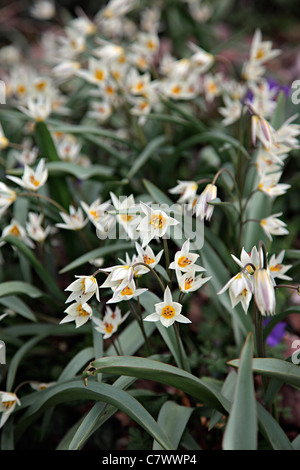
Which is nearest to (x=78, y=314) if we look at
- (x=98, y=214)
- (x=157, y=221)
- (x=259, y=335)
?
(x=157, y=221)

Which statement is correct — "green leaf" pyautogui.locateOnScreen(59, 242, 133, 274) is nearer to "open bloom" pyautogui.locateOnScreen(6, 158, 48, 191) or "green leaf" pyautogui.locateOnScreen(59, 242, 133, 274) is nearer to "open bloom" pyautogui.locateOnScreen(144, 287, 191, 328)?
"open bloom" pyautogui.locateOnScreen(6, 158, 48, 191)

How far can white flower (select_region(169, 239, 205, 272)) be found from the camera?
4.17 ft

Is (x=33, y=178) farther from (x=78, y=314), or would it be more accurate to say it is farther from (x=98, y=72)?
(x=98, y=72)

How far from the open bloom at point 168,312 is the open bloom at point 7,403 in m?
0.56

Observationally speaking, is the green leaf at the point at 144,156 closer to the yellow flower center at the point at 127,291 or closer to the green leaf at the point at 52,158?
the green leaf at the point at 52,158

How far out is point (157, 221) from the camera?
1293 millimetres

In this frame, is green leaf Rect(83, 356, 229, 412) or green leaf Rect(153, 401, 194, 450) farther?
green leaf Rect(153, 401, 194, 450)

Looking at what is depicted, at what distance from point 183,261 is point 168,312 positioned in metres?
0.15

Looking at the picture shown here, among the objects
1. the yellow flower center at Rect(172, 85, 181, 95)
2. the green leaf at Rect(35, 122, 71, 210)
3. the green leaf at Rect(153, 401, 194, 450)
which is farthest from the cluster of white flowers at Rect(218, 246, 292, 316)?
the yellow flower center at Rect(172, 85, 181, 95)

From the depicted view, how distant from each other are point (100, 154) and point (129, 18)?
1.28 m

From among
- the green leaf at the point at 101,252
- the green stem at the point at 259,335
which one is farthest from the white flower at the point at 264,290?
the green leaf at the point at 101,252

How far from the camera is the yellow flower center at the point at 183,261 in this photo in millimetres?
1293

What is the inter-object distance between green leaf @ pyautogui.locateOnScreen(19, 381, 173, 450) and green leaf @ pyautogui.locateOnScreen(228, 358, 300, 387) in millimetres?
281
